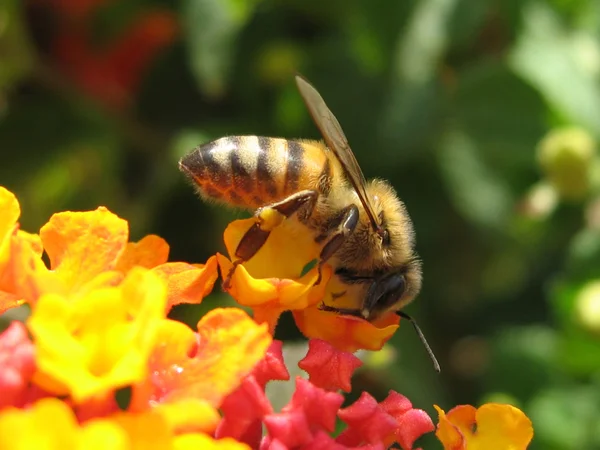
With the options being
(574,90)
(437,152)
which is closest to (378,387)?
(437,152)

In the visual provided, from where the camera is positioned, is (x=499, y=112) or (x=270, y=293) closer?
(x=270, y=293)

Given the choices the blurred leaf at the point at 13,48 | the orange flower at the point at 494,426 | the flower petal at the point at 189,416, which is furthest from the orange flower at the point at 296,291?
the blurred leaf at the point at 13,48

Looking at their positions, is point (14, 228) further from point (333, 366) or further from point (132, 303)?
point (333, 366)

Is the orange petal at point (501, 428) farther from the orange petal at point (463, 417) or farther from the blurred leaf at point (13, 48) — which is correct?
the blurred leaf at point (13, 48)

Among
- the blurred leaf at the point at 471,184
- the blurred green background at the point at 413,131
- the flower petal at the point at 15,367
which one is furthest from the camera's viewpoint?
the blurred leaf at the point at 471,184

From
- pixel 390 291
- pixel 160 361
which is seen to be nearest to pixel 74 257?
pixel 160 361

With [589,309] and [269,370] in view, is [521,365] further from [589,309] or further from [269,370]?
[269,370]
